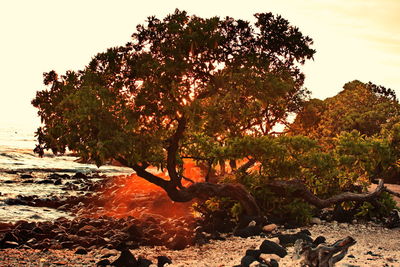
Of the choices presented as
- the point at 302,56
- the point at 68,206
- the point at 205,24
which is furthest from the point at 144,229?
the point at 68,206

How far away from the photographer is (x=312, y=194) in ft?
53.9

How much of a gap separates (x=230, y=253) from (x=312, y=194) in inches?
216

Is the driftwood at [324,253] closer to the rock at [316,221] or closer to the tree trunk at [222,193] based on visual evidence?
the tree trunk at [222,193]

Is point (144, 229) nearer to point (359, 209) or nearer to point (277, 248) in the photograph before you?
point (277, 248)

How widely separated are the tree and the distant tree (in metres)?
14.8

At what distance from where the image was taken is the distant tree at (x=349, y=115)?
29656mm

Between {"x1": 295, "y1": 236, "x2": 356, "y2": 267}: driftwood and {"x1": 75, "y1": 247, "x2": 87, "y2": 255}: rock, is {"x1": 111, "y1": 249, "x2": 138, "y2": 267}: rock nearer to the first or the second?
{"x1": 75, "y1": 247, "x2": 87, "y2": 255}: rock

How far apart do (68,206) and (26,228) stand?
9.78 m

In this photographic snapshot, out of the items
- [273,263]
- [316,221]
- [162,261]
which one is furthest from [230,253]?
[316,221]

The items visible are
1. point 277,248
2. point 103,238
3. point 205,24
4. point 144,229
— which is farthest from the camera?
point 144,229

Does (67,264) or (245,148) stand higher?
(245,148)

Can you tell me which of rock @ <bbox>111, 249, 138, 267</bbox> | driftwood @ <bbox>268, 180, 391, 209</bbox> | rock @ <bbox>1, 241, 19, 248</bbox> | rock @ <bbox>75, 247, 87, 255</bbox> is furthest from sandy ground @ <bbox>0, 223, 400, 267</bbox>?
driftwood @ <bbox>268, 180, 391, 209</bbox>

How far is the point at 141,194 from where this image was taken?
2731 centimetres

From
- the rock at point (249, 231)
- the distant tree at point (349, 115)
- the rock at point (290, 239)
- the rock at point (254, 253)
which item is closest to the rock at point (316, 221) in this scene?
the rock at point (249, 231)
